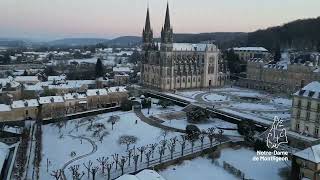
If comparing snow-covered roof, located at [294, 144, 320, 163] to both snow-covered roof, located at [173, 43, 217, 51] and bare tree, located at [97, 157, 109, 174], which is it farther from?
snow-covered roof, located at [173, 43, 217, 51]

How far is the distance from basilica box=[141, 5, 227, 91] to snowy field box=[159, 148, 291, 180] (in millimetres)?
33474

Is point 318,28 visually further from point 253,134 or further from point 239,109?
point 253,134

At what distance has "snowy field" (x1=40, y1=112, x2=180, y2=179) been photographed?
3465 cm

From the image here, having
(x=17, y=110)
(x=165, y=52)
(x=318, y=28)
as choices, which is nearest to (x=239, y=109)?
(x=165, y=52)

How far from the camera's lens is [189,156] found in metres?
34.5

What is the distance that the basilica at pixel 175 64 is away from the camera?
67.3 metres

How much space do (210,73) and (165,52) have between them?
1193cm

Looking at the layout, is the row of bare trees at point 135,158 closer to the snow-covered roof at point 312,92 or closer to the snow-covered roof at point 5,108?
the snow-covered roof at point 312,92

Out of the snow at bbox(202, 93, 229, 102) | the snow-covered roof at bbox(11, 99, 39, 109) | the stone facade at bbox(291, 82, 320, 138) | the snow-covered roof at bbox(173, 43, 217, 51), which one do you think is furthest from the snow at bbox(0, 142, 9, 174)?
the snow-covered roof at bbox(173, 43, 217, 51)

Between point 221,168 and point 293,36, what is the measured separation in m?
102

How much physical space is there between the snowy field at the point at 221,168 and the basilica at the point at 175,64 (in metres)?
33.5

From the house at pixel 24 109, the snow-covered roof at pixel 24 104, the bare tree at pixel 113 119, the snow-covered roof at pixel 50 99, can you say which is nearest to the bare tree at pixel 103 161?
the bare tree at pixel 113 119

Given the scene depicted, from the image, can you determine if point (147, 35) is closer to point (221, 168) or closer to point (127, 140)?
point (127, 140)

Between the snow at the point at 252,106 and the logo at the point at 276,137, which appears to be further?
the snow at the point at 252,106
